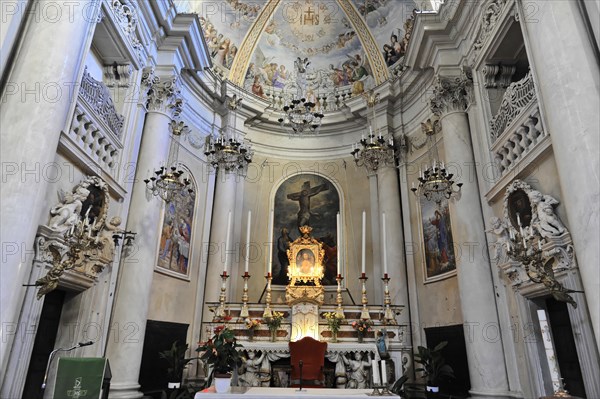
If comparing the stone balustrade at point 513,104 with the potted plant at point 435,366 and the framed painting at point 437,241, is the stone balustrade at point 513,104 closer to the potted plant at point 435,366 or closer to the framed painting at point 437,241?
the framed painting at point 437,241

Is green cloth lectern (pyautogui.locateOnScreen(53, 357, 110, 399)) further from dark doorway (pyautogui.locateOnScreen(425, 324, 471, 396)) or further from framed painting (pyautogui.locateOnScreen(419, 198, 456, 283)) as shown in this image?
framed painting (pyautogui.locateOnScreen(419, 198, 456, 283))

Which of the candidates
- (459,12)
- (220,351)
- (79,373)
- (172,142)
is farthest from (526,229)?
(172,142)

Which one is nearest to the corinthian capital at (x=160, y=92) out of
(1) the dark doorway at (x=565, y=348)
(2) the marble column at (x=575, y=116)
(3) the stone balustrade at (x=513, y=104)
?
(3) the stone balustrade at (x=513, y=104)

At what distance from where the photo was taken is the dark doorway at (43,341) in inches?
227

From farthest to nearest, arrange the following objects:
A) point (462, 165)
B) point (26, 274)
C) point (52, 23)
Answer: point (462, 165)
point (52, 23)
point (26, 274)

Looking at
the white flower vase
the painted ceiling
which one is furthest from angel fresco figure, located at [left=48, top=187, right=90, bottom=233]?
the painted ceiling

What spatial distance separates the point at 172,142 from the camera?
33.6ft

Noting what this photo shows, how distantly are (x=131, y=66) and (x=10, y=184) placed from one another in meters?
4.64

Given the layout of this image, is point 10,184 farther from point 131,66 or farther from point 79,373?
point 131,66

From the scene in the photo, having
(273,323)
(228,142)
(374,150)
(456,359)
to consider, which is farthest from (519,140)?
(228,142)

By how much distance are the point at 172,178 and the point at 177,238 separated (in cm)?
274

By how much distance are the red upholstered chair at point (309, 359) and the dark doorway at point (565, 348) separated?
145 inches

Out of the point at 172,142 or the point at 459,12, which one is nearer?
the point at 459,12

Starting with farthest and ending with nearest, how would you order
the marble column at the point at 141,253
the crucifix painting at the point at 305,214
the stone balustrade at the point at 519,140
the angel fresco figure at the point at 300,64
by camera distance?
the angel fresco figure at the point at 300,64 → the crucifix painting at the point at 305,214 → the marble column at the point at 141,253 → the stone balustrade at the point at 519,140
